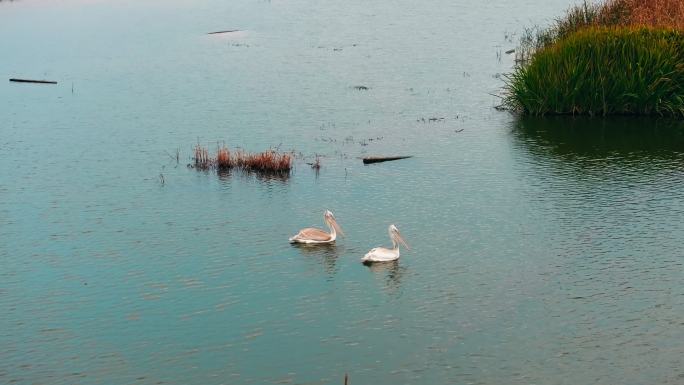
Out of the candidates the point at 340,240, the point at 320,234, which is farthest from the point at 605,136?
the point at 320,234

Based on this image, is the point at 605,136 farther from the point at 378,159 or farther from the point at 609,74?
the point at 378,159

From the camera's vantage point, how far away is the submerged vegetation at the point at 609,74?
99.6 ft

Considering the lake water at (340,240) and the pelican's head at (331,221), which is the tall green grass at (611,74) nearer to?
the lake water at (340,240)

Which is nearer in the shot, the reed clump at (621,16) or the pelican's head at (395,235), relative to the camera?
the pelican's head at (395,235)

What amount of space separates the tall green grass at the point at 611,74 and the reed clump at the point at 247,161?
848 centimetres

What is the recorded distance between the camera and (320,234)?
20297mm

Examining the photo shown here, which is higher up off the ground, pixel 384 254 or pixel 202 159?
pixel 202 159

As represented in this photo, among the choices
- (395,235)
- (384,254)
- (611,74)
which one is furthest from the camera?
(611,74)

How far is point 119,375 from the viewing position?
1506 centimetres

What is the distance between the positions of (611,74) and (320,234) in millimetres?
13366

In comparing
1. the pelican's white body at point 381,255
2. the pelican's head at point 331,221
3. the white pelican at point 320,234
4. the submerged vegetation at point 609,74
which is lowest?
the pelican's white body at point 381,255

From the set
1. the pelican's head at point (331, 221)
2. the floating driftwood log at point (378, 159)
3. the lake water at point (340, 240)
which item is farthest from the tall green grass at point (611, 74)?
the pelican's head at point (331, 221)

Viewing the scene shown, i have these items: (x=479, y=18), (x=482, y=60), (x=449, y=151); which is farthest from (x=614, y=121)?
(x=479, y=18)

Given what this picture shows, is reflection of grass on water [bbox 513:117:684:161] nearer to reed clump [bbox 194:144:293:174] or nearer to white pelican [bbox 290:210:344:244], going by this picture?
reed clump [bbox 194:144:293:174]
